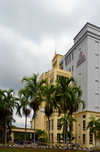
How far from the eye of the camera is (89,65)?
5297 cm

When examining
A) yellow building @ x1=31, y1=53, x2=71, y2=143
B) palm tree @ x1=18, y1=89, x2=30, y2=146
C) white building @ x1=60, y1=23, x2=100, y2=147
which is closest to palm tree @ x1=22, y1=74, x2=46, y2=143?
palm tree @ x1=18, y1=89, x2=30, y2=146

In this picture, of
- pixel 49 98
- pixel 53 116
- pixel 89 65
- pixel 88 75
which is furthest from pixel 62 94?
pixel 53 116

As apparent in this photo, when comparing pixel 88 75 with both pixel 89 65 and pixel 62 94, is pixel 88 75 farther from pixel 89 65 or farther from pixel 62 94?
pixel 62 94

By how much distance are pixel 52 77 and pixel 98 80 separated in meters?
14.2

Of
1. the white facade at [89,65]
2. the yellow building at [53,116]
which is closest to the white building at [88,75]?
the white facade at [89,65]

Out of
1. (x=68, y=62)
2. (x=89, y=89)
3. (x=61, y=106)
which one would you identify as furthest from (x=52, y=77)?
(x=61, y=106)

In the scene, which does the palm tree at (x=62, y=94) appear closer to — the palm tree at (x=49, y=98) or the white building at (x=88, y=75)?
the palm tree at (x=49, y=98)

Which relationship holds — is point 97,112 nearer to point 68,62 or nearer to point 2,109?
point 68,62

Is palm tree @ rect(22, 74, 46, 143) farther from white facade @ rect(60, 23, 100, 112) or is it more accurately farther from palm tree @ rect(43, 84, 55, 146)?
white facade @ rect(60, 23, 100, 112)

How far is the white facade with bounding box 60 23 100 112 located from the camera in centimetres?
5184

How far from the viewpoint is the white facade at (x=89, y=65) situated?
51844 millimetres

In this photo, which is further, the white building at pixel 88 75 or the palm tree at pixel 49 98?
the white building at pixel 88 75

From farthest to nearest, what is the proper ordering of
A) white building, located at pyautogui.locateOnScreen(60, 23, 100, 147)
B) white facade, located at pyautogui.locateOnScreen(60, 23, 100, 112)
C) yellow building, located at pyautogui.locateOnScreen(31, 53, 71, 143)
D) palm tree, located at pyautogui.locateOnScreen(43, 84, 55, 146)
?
yellow building, located at pyautogui.locateOnScreen(31, 53, 71, 143) → white facade, located at pyautogui.locateOnScreen(60, 23, 100, 112) → white building, located at pyautogui.locateOnScreen(60, 23, 100, 147) → palm tree, located at pyautogui.locateOnScreen(43, 84, 55, 146)

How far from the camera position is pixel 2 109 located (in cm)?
3222
